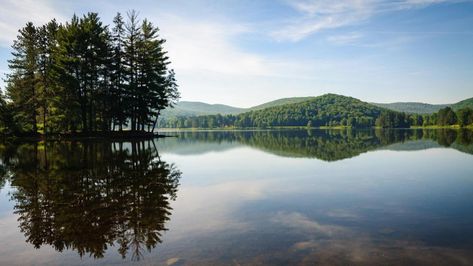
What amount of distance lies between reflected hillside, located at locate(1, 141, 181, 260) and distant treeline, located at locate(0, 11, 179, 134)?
3436 centimetres

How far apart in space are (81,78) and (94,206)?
1889 inches

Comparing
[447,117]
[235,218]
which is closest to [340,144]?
[235,218]

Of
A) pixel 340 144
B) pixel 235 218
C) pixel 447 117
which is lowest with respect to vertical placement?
pixel 235 218

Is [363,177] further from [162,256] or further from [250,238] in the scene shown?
[162,256]

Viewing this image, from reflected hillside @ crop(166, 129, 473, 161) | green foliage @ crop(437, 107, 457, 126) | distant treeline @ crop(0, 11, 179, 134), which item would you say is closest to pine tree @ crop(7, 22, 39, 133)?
distant treeline @ crop(0, 11, 179, 134)

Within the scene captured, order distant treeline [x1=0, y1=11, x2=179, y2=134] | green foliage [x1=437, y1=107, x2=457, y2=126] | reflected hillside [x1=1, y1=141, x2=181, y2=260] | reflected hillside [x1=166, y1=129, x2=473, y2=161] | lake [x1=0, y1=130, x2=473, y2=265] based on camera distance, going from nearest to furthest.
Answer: lake [x1=0, y1=130, x2=473, y2=265]
reflected hillside [x1=1, y1=141, x2=181, y2=260]
reflected hillside [x1=166, y1=129, x2=473, y2=161]
distant treeline [x1=0, y1=11, x2=179, y2=134]
green foliage [x1=437, y1=107, x2=457, y2=126]

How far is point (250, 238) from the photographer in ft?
31.4

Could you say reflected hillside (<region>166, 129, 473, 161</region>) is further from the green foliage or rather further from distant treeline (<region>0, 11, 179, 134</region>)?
the green foliage

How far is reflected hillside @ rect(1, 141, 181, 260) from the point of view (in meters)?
9.50

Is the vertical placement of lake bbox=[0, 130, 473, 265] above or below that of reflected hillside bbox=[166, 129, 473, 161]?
below

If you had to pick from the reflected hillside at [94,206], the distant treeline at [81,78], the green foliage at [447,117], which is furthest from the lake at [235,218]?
the green foliage at [447,117]

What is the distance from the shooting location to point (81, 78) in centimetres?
5491

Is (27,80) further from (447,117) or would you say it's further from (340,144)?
(447,117)

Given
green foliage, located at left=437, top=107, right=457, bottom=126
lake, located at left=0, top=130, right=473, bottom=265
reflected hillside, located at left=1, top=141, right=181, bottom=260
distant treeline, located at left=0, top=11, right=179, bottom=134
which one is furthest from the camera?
green foliage, located at left=437, top=107, right=457, bottom=126
